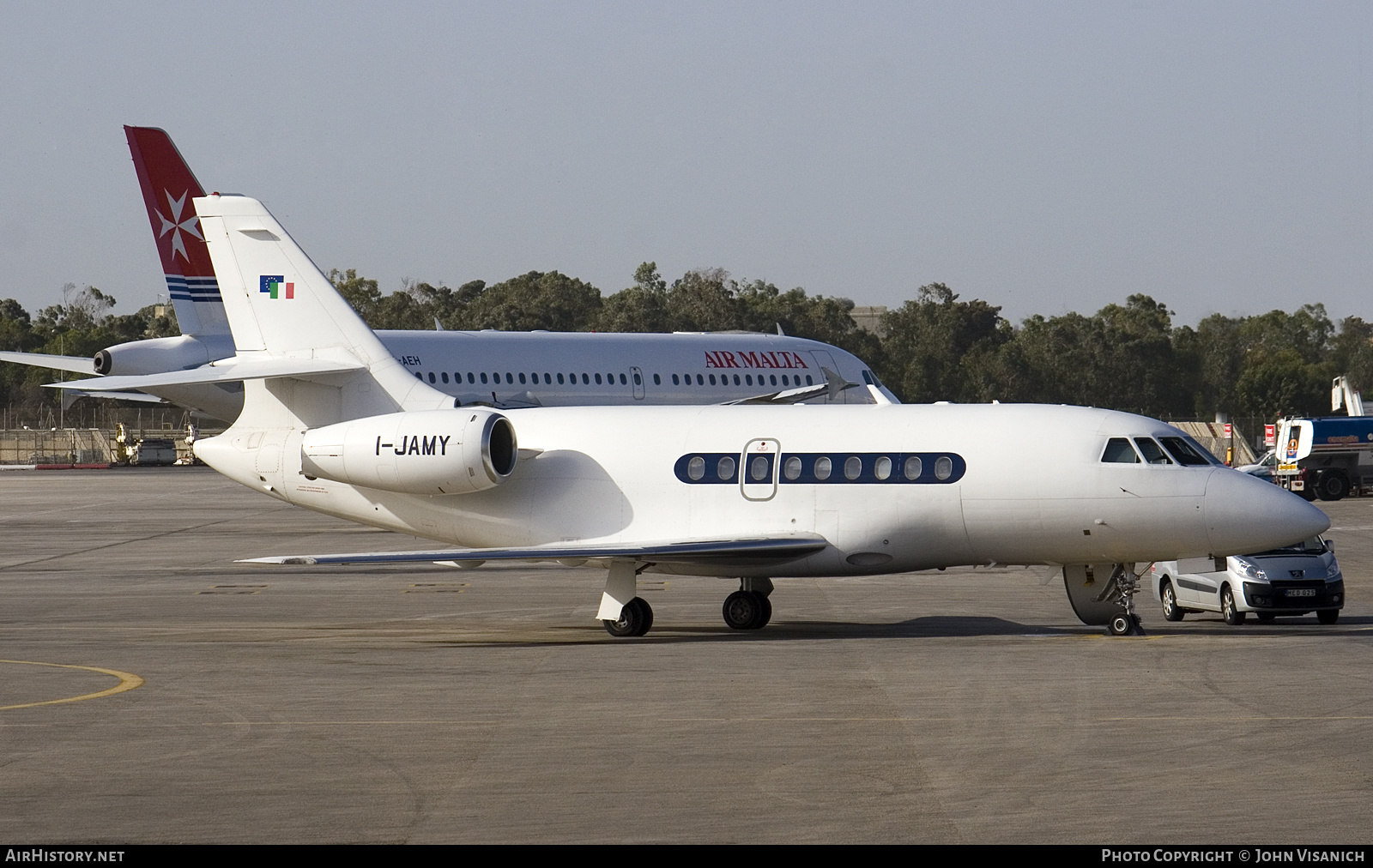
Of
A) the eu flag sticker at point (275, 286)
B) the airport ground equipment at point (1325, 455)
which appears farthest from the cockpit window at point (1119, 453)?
the airport ground equipment at point (1325, 455)

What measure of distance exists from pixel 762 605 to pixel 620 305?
353ft

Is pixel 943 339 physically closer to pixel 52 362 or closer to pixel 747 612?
pixel 52 362

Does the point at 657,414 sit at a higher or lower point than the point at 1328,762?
higher

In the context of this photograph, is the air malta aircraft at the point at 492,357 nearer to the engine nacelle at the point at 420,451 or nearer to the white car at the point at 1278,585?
the engine nacelle at the point at 420,451

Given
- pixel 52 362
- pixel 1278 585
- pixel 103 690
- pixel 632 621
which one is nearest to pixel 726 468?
pixel 632 621

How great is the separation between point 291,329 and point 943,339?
A: 10525cm

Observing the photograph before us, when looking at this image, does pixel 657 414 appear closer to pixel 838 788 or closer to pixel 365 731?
pixel 365 731

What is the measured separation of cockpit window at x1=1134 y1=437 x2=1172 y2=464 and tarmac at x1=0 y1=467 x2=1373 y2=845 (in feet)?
7.76

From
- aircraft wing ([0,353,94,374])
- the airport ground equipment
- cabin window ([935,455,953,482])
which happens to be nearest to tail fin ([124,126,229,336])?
aircraft wing ([0,353,94,374])

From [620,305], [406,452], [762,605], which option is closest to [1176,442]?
[762,605]

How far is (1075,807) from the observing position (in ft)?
37.3

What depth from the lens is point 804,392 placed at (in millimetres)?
47562

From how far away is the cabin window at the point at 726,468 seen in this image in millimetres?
22531

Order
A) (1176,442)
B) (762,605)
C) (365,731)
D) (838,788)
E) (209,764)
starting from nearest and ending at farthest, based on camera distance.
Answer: (838,788)
(209,764)
(365,731)
(1176,442)
(762,605)
